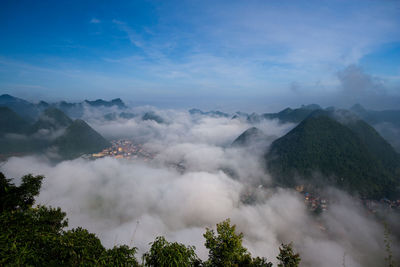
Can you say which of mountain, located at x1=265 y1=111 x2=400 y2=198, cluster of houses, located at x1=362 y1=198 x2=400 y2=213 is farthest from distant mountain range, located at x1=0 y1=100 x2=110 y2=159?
cluster of houses, located at x1=362 y1=198 x2=400 y2=213

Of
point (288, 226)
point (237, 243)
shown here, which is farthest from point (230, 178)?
point (237, 243)

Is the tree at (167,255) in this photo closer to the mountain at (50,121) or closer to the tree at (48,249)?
the tree at (48,249)

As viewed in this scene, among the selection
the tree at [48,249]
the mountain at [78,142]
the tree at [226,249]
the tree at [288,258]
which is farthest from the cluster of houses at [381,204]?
the mountain at [78,142]

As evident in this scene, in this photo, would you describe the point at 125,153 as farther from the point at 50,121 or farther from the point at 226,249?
the point at 226,249

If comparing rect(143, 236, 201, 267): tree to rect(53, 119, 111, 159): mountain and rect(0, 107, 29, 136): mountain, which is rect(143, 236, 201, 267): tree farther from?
rect(0, 107, 29, 136): mountain

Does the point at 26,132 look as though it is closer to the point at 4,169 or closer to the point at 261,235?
the point at 4,169

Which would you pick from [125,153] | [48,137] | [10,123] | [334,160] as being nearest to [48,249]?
[334,160]
